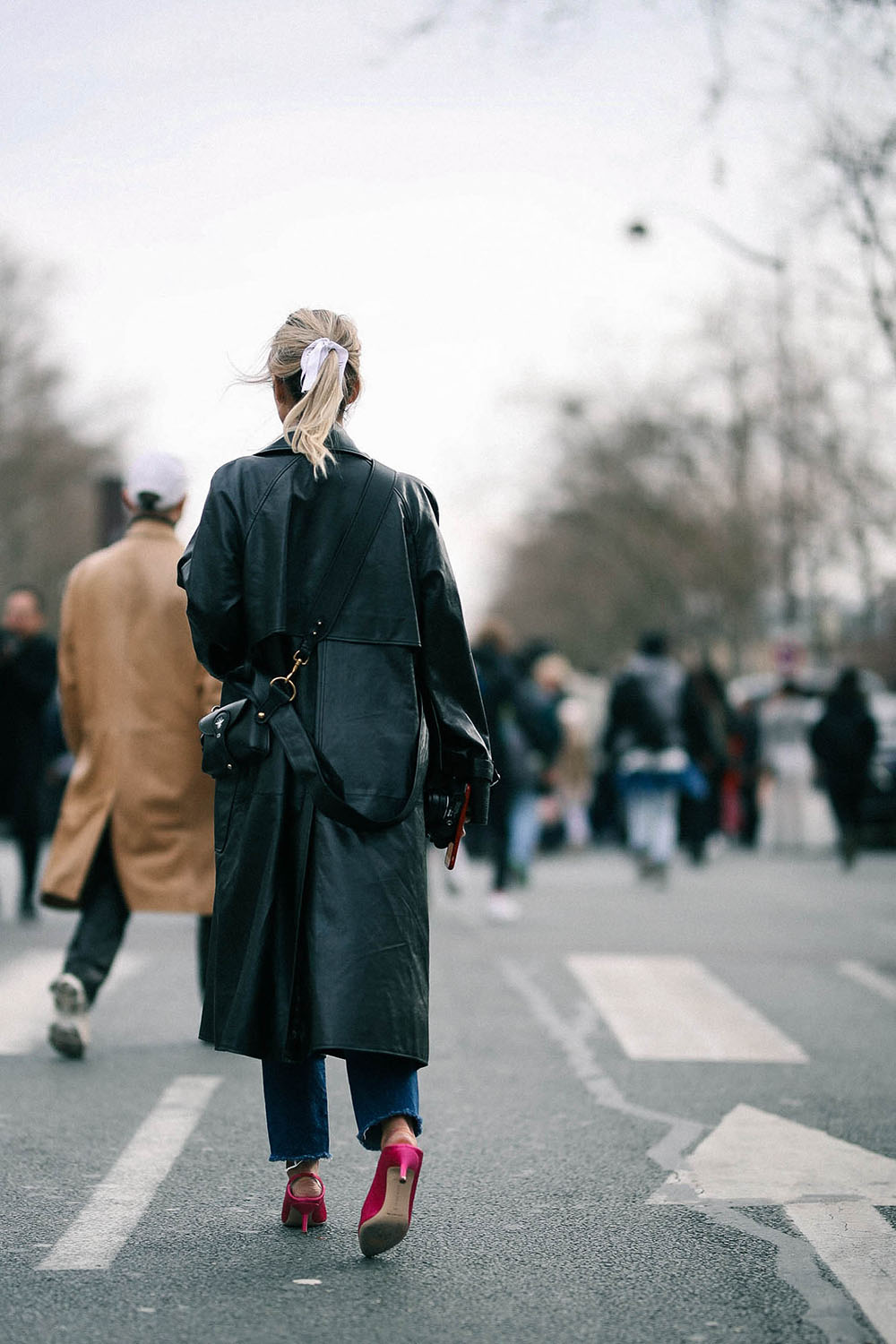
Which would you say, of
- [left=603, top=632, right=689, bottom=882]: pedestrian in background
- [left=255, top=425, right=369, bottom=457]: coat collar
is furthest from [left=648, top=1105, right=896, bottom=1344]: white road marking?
[left=603, top=632, right=689, bottom=882]: pedestrian in background

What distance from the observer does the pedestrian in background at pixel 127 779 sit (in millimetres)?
6316

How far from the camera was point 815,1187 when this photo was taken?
473cm

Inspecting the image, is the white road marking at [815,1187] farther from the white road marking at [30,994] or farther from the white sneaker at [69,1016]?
the white road marking at [30,994]

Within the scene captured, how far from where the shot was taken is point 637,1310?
3689 millimetres

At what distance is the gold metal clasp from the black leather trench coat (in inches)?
0.8

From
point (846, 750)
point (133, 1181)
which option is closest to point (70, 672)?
point (133, 1181)

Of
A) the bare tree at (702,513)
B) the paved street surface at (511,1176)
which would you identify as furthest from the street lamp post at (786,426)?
the paved street surface at (511,1176)

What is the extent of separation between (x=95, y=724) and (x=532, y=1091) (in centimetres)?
192

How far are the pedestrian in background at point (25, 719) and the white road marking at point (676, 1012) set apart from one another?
3.62 meters

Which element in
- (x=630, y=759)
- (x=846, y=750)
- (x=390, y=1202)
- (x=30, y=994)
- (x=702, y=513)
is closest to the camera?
(x=390, y=1202)

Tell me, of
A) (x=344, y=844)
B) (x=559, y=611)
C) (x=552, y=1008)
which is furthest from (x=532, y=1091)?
(x=559, y=611)

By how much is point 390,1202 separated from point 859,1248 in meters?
1.07

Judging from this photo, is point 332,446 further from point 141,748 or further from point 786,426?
point 786,426

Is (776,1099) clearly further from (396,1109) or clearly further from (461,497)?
(461,497)
